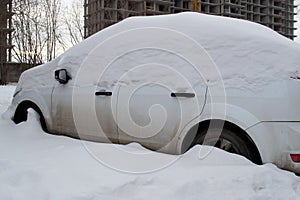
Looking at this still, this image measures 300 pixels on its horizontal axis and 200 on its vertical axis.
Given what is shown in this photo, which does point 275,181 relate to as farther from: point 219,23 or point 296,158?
point 219,23

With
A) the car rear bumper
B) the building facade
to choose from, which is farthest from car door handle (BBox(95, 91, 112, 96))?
the building facade

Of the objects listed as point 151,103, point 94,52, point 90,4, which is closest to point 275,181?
point 151,103

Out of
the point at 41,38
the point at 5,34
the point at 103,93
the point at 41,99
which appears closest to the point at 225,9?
the point at 41,38

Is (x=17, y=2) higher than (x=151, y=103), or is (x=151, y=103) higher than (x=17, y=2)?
(x=17, y=2)

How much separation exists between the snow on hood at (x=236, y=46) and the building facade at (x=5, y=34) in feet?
25.6

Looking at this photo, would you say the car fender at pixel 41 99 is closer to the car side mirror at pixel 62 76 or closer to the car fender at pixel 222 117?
the car side mirror at pixel 62 76

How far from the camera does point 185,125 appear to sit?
2.96 m

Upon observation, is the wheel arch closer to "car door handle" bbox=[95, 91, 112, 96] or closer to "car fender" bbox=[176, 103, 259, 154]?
"car fender" bbox=[176, 103, 259, 154]

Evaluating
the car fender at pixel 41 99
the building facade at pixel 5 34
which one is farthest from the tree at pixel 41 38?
the car fender at pixel 41 99

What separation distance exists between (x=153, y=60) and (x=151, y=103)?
443mm

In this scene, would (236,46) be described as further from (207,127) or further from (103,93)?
(103,93)

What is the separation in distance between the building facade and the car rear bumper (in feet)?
29.9

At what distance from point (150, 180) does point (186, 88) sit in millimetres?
909

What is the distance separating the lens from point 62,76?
151 inches
